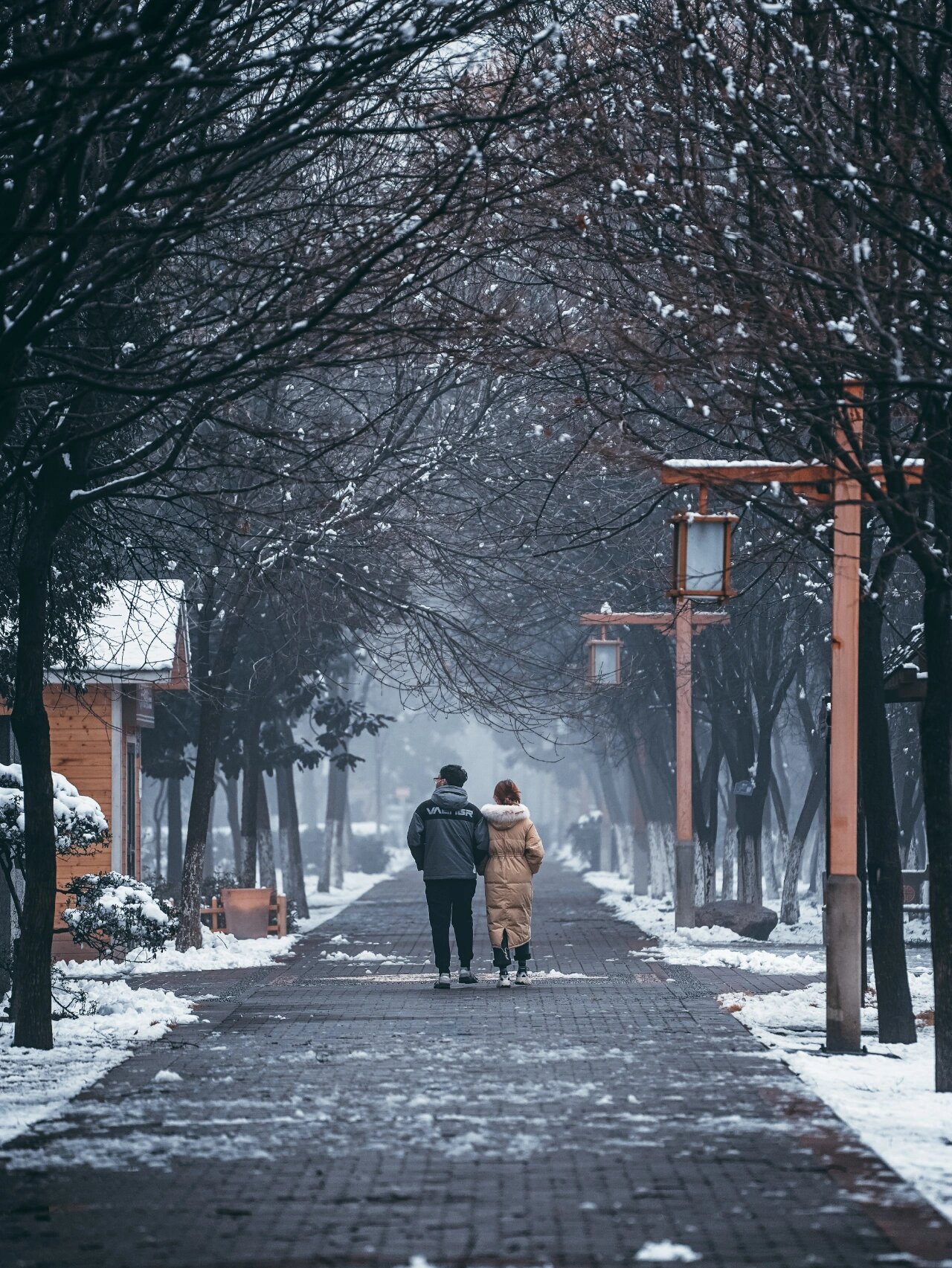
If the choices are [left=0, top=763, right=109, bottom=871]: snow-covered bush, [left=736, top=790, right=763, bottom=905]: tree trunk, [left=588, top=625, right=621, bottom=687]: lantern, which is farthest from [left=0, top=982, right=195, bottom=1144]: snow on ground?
[left=588, top=625, right=621, bottom=687]: lantern

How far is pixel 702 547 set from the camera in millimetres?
12797

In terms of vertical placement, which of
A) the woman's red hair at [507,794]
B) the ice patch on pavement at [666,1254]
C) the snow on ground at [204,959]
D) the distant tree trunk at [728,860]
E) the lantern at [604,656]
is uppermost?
the lantern at [604,656]

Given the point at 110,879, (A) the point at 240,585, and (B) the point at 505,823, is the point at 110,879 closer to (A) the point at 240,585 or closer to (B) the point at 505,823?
(B) the point at 505,823

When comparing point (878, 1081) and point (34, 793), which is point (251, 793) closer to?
point (34, 793)

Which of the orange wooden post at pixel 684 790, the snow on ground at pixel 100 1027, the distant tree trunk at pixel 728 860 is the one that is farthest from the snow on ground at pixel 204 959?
the distant tree trunk at pixel 728 860

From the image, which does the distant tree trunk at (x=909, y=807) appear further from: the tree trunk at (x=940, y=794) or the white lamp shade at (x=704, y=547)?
the tree trunk at (x=940, y=794)

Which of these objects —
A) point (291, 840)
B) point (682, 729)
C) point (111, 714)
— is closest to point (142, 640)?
point (111, 714)

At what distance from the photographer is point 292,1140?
27.5ft

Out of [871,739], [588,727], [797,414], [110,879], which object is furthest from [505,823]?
[588,727]

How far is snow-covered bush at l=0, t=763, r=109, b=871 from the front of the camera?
12.9 m

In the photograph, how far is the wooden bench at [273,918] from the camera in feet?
81.0

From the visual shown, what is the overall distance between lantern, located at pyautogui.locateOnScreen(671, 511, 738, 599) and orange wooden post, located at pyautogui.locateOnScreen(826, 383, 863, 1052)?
3.61 ft

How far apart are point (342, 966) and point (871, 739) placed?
835cm

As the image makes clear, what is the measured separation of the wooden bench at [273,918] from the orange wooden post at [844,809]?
14131 millimetres
